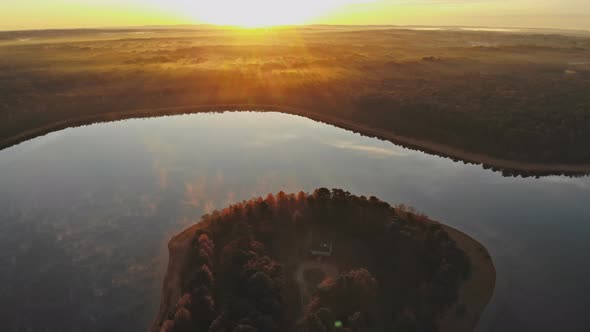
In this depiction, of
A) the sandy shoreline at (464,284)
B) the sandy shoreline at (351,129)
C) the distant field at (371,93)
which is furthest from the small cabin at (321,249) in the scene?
the distant field at (371,93)

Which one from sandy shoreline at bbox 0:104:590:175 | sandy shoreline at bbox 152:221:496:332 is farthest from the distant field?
sandy shoreline at bbox 152:221:496:332

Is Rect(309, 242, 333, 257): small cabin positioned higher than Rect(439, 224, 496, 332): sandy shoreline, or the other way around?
Rect(309, 242, 333, 257): small cabin

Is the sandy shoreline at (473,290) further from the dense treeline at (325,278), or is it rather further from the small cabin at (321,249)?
the small cabin at (321,249)

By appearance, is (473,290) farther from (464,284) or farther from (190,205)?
(190,205)

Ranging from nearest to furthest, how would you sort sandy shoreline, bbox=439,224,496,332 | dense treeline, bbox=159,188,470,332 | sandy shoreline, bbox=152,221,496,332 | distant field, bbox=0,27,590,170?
dense treeline, bbox=159,188,470,332 → sandy shoreline, bbox=439,224,496,332 → sandy shoreline, bbox=152,221,496,332 → distant field, bbox=0,27,590,170

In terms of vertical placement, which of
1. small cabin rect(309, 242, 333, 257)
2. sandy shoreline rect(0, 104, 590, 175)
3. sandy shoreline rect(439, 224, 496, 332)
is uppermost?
sandy shoreline rect(0, 104, 590, 175)

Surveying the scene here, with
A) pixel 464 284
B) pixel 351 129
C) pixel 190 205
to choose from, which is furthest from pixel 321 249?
pixel 351 129

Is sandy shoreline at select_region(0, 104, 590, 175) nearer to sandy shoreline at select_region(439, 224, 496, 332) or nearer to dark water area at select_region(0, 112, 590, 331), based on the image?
dark water area at select_region(0, 112, 590, 331)

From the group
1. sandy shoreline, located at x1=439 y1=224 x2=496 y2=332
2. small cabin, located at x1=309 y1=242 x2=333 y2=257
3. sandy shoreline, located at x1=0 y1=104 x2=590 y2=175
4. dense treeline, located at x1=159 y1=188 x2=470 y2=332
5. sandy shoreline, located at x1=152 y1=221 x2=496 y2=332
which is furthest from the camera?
sandy shoreline, located at x1=0 y1=104 x2=590 y2=175
